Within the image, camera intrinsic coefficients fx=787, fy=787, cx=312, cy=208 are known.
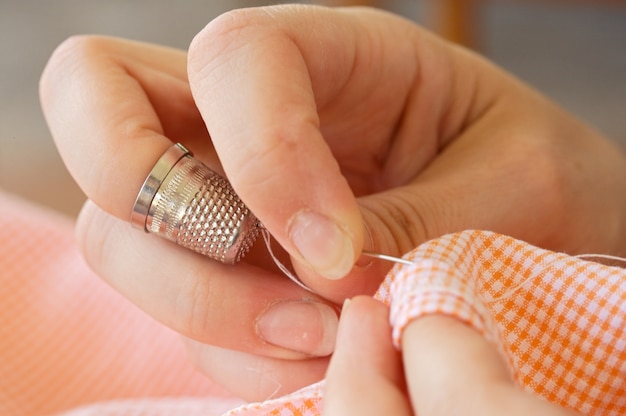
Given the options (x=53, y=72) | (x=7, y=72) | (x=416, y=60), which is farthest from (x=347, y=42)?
(x=7, y=72)

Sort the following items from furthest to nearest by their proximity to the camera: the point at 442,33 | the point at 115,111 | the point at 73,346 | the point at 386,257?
the point at 442,33, the point at 73,346, the point at 115,111, the point at 386,257

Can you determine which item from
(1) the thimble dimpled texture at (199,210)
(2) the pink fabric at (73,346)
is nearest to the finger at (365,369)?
(1) the thimble dimpled texture at (199,210)

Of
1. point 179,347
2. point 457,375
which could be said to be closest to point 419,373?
point 457,375

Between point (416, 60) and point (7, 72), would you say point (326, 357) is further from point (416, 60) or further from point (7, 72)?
point (7, 72)

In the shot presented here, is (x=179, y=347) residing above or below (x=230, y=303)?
below

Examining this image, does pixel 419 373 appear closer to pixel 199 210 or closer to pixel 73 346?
pixel 199 210
